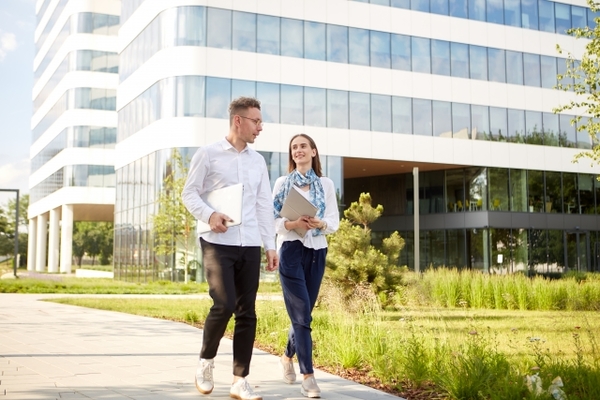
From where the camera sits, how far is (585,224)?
38250 mm

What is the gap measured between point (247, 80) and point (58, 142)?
25.6 metres

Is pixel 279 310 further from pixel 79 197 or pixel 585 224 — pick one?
pixel 79 197

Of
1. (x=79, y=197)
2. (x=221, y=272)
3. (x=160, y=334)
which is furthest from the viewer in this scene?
(x=79, y=197)

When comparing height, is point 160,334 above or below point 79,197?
below

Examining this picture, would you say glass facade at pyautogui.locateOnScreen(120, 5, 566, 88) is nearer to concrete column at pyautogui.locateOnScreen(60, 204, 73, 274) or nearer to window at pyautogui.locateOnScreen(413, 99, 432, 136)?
window at pyautogui.locateOnScreen(413, 99, 432, 136)

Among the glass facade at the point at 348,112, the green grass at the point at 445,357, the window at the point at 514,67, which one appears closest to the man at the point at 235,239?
the green grass at the point at 445,357

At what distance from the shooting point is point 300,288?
5852mm

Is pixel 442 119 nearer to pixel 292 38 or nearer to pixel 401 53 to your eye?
pixel 401 53

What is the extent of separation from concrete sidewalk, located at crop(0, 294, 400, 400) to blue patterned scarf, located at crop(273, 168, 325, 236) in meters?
1.58

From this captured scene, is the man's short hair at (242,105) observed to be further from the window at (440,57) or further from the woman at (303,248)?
the window at (440,57)

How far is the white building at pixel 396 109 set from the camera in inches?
1193

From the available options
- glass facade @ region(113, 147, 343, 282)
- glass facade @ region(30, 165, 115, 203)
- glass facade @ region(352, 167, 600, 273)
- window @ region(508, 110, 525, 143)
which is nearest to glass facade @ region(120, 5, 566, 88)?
window @ region(508, 110, 525, 143)

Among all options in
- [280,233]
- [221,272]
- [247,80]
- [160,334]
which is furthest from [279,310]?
[247,80]

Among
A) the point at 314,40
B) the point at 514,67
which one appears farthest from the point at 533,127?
the point at 314,40
